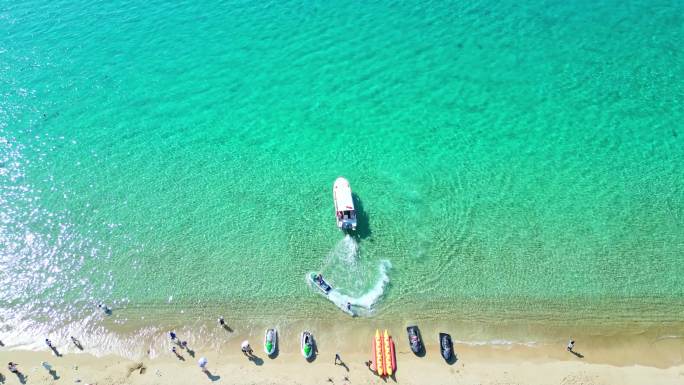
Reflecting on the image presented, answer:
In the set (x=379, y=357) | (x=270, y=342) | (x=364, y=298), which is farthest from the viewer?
(x=364, y=298)

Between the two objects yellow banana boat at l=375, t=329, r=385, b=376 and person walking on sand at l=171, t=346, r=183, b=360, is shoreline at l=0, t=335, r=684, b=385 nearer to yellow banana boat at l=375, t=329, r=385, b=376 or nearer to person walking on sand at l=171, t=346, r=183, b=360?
person walking on sand at l=171, t=346, r=183, b=360

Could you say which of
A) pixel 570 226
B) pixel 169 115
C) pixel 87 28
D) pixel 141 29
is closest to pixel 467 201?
pixel 570 226

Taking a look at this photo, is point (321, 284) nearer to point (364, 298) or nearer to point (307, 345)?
point (364, 298)

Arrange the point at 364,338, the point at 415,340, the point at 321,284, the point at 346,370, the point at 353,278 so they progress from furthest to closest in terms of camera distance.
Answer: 1. the point at 353,278
2. the point at 321,284
3. the point at 364,338
4. the point at 415,340
5. the point at 346,370

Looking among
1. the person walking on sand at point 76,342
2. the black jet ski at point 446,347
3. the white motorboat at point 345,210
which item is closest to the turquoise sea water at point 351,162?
the white motorboat at point 345,210

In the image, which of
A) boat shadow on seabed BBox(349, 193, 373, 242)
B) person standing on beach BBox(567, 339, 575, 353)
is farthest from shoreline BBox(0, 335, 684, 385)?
boat shadow on seabed BBox(349, 193, 373, 242)

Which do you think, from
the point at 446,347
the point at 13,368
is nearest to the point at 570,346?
the point at 446,347

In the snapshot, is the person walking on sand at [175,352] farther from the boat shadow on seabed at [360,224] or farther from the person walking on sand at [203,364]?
the boat shadow on seabed at [360,224]

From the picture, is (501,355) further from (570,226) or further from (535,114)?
(535,114)
